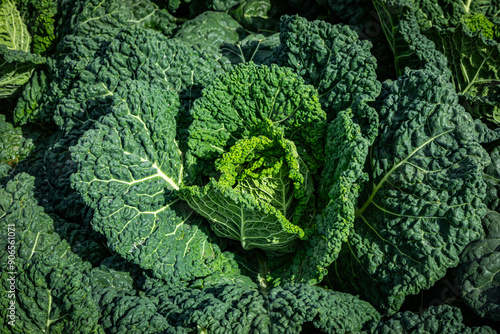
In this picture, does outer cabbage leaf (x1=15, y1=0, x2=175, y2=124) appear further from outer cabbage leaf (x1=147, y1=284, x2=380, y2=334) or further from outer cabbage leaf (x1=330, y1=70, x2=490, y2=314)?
outer cabbage leaf (x1=330, y1=70, x2=490, y2=314)

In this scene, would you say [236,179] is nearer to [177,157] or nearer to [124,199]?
[177,157]

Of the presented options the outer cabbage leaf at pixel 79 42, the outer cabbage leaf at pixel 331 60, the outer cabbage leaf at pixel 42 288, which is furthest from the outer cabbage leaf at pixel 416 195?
the outer cabbage leaf at pixel 79 42

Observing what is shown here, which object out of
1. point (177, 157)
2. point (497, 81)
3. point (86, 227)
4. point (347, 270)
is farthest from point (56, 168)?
point (497, 81)

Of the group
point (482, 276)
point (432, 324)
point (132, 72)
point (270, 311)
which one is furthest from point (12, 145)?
point (482, 276)

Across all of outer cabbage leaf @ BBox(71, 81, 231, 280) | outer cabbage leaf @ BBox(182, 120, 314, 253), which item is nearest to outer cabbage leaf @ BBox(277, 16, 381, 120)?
outer cabbage leaf @ BBox(182, 120, 314, 253)

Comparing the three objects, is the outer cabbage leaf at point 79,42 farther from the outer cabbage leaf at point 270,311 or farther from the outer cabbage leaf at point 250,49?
the outer cabbage leaf at point 270,311
